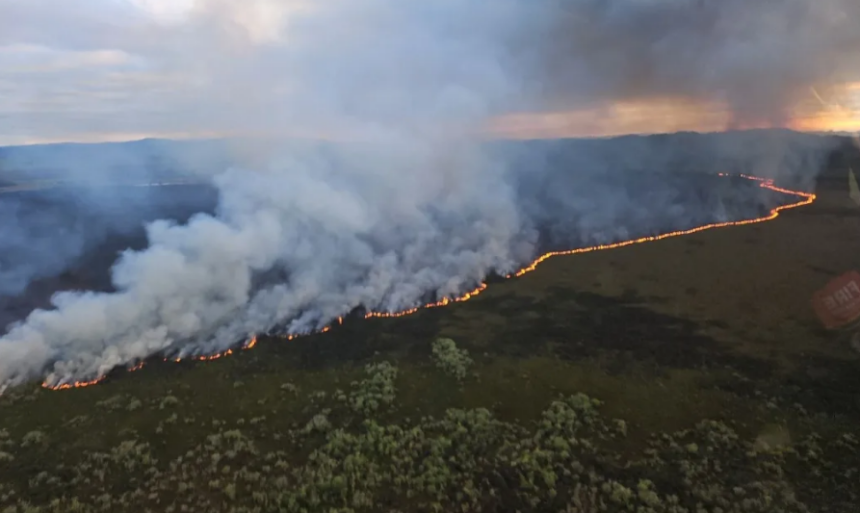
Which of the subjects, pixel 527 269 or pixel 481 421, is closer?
pixel 481 421

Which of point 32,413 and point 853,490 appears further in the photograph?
point 32,413

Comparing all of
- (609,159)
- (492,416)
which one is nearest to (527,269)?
(492,416)

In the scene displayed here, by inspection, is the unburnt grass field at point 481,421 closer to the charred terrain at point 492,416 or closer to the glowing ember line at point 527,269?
the charred terrain at point 492,416

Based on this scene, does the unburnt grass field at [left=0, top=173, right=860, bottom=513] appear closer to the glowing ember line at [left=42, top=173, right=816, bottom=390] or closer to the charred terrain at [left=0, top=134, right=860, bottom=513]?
the charred terrain at [left=0, top=134, right=860, bottom=513]

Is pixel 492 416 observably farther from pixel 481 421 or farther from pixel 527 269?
pixel 527 269

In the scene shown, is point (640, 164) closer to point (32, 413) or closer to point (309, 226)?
point (309, 226)

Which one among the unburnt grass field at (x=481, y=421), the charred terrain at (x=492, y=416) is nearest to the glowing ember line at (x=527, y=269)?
the charred terrain at (x=492, y=416)

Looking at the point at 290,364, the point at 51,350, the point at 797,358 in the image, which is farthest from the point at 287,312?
the point at 797,358
